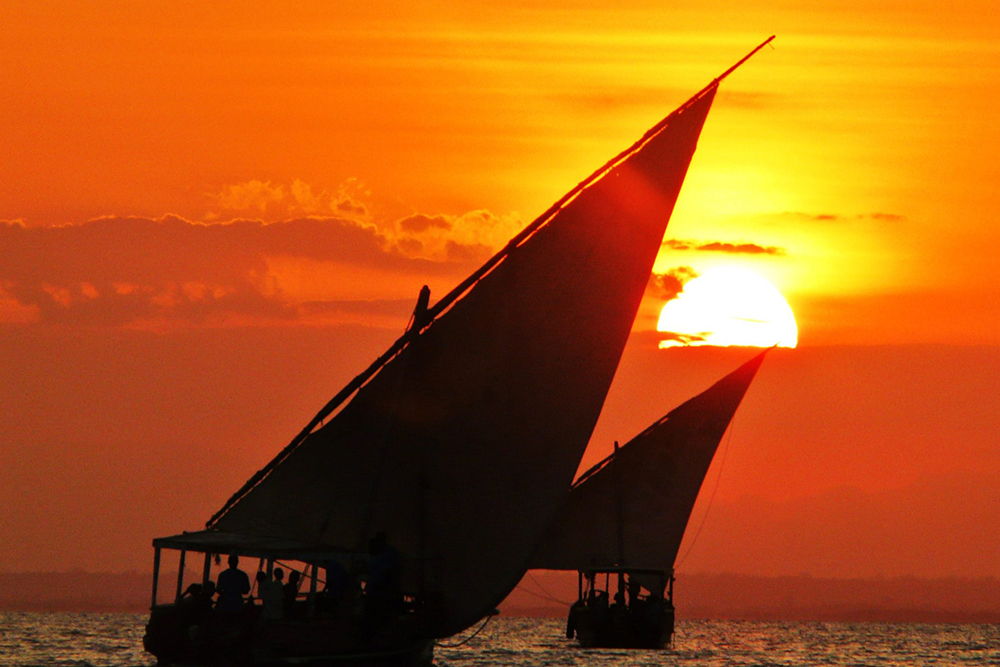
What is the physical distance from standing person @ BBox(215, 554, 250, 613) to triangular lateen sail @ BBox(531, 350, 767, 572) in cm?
3395

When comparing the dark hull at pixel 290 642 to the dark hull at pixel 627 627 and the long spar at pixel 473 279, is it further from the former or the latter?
the dark hull at pixel 627 627

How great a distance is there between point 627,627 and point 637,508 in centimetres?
511

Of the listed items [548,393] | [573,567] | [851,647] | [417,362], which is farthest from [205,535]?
[851,647]

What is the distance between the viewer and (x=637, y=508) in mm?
65938

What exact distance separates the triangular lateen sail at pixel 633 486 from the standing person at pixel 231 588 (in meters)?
33.9

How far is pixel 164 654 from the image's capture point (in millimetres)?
A: 32938

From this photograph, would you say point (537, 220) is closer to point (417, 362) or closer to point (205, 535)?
point (417, 362)

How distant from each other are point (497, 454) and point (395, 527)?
9.47 ft

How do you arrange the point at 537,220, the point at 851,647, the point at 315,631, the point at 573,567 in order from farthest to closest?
1. the point at 851,647
2. the point at 573,567
3. the point at 537,220
4. the point at 315,631

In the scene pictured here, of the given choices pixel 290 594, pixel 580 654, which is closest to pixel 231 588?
pixel 290 594

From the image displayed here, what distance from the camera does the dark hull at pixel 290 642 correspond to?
31.0 m

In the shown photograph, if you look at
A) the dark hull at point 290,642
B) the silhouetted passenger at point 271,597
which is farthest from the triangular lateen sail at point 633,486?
the dark hull at point 290,642

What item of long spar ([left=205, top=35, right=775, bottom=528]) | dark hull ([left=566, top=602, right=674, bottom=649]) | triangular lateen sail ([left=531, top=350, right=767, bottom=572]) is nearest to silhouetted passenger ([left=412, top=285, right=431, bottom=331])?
long spar ([left=205, top=35, right=775, bottom=528])

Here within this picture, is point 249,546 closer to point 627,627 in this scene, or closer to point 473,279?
point 473,279
